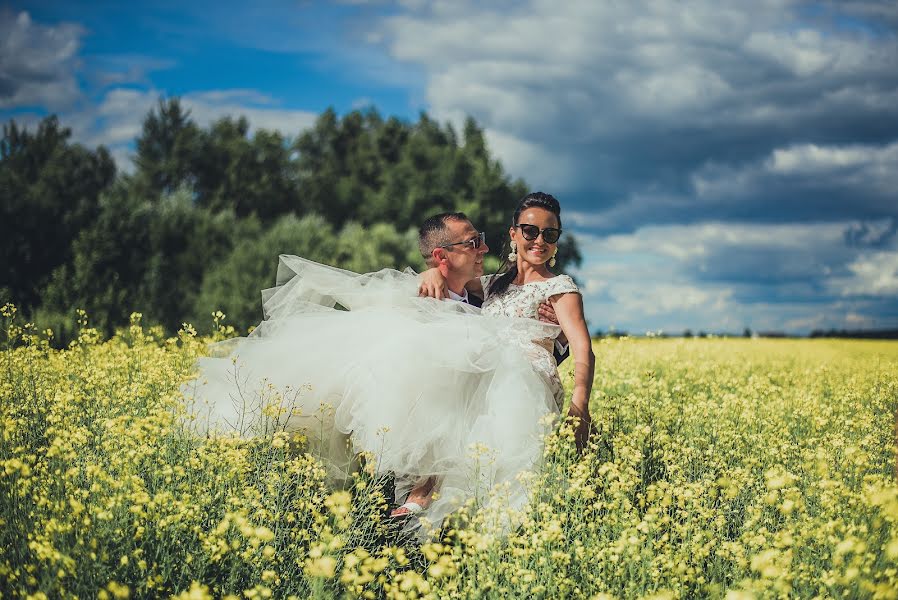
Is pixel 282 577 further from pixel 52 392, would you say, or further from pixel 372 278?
pixel 52 392

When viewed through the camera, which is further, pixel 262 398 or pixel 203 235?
pixel 203 235

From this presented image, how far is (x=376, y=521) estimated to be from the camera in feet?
12.9

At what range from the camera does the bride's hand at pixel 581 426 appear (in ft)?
15.0

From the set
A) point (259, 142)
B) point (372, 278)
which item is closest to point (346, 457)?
point (372, 278)

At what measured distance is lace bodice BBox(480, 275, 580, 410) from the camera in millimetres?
4906

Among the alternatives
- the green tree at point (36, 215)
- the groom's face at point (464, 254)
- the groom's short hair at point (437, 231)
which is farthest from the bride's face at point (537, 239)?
the green tree at point (36, 215)

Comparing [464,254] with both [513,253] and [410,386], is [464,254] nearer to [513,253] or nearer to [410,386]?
[513,253]

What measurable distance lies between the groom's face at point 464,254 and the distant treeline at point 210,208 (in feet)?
17.2

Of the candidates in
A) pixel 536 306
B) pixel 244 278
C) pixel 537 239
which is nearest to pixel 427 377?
pixel 536 306

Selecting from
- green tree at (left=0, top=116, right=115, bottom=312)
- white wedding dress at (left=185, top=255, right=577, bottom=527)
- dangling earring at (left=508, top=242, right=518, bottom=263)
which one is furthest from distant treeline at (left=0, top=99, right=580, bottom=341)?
dangling earring at (left=508, top=242, right=518, bottom=263)

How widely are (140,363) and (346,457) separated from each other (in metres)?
2.30

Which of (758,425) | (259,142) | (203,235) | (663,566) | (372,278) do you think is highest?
(259,142)

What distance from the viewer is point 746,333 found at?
24.5m

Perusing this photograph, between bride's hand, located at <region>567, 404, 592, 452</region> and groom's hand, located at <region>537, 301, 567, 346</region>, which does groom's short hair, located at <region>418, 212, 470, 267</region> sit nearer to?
groom's hand, located at <region>537, 301, 567, 346</region>
